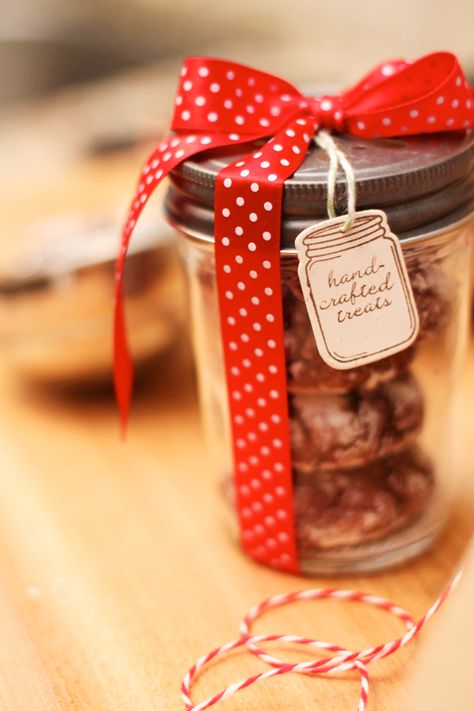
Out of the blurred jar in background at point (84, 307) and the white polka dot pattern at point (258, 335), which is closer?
the white polka dot pattern at point (258, 335)

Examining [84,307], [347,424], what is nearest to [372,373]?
[347,424]

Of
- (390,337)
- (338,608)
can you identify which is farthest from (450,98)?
(338,608)

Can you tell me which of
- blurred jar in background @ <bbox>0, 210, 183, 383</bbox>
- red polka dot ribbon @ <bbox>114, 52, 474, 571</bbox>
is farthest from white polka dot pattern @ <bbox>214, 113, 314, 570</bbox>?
blurred jar in background @ <bbox>0, 210, 183, 383</bbox>

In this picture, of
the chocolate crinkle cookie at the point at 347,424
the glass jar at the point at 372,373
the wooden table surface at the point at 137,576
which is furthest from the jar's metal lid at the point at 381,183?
the wooden table surface at the point at 137,576

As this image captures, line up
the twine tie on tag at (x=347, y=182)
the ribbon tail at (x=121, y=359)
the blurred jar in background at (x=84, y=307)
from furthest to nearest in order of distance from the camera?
1. the blurred jar in background at (x=84, y=307)
2. the ribbon tail at (x=121, y=359)
3. the twine tie on tag at (x=347, y=182)

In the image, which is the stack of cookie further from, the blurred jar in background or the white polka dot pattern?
the blurred jar in background

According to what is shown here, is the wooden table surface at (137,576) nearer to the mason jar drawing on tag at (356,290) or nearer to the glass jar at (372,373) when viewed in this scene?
the glass jar at (372,373)

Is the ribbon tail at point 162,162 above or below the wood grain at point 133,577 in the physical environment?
above
